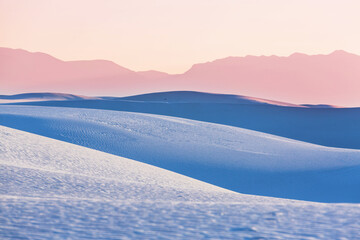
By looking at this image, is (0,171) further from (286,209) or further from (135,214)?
(286,209)

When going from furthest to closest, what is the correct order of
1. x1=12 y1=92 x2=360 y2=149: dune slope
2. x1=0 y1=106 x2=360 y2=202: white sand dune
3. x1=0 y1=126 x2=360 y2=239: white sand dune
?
x1=12 y1=92 x2=360 y2=149: dune slope → x1=0 y1=106 x2=360 y2=202: white sand dune → x1=0 y1=126 x2=360 y2=239: white sand dune

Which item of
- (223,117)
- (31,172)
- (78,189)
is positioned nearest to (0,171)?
(31,172)

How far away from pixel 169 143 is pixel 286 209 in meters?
9.83

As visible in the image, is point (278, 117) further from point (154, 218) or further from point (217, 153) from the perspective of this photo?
point (154, 218)

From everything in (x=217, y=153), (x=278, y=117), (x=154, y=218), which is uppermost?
(x=278, y=117)

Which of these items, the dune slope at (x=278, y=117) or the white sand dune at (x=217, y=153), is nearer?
the white sand dune at (x=217, y=153)

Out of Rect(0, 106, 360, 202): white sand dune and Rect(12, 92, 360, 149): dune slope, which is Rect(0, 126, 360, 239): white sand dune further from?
Rect(12, 92, 360, 149): dune slope

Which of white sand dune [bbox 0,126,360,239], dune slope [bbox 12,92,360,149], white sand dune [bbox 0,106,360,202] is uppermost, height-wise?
dune slope [bbox 12,92,360,149]

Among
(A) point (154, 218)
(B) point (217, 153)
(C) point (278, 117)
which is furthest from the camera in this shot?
(C) point (278, 117)

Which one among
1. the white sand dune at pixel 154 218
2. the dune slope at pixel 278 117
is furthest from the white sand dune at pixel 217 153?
the dune slope at pixel 278 117

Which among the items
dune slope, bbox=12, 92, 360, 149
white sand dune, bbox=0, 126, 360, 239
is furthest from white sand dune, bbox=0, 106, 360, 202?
dune slope, bbox=12, 92, 360, 149

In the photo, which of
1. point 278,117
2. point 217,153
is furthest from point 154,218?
point 278,117

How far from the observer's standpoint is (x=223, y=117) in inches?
1310

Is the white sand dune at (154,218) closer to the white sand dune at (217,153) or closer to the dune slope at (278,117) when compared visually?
the white sand dune at (217,153)
